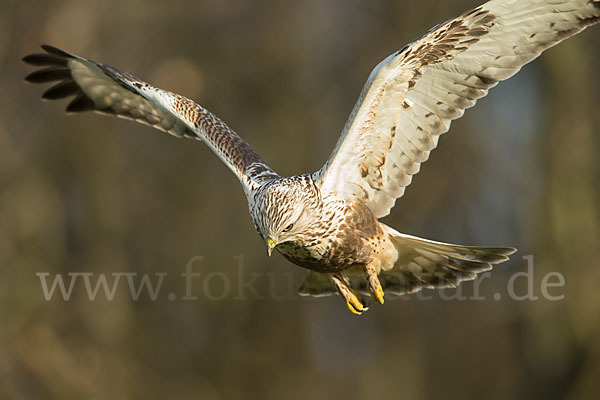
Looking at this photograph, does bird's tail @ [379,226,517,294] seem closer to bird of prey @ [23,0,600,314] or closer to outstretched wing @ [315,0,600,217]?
bird of prey @ [23,0,600,314]

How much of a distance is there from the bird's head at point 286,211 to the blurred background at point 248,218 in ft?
22.3

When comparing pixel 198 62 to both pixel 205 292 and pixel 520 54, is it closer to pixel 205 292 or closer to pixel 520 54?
pixel 205 292

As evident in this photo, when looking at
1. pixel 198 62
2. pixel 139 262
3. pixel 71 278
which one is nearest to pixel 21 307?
pixel 71 278

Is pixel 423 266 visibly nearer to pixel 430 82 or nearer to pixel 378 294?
pixel 378 294

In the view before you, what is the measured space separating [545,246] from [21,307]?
301 inches

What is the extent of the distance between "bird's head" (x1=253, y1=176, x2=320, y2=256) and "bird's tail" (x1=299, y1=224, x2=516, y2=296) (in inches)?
33.2

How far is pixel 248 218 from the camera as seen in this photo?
15.7 m

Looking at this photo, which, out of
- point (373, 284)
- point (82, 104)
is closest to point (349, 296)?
point (373, 284)

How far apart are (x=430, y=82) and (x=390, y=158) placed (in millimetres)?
685

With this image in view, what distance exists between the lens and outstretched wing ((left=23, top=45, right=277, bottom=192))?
823cm

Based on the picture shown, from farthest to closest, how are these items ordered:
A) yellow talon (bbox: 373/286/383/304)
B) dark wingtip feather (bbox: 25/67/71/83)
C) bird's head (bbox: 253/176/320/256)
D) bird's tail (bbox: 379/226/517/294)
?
dark wingtip feather (bbox: 25/67/71/83) → bird's tail (bbox: 379/226/517/294) → yellow talon (bbox: 373/286/383/304) → bird's head (bbox: 253/176/320/256)

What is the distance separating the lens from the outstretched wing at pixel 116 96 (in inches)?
324

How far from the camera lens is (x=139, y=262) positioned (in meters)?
16.2

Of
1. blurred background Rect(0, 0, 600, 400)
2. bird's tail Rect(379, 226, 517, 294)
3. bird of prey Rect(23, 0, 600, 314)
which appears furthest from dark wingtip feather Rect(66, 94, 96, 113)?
blurred background Rect(0, 0, 600, 400)
